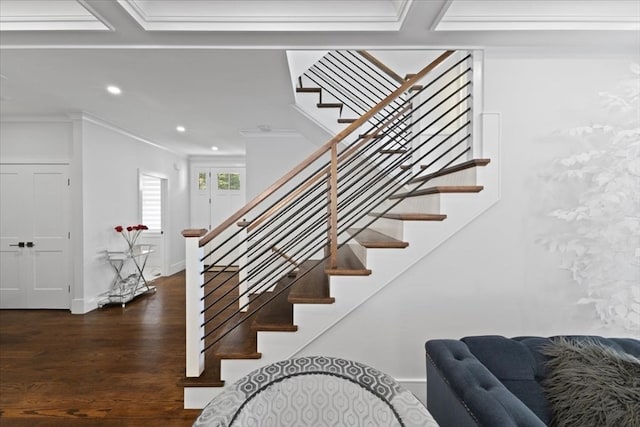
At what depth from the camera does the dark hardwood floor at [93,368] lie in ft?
7.36

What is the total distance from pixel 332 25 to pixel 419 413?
2166mm

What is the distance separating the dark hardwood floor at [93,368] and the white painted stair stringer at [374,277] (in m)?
0.43

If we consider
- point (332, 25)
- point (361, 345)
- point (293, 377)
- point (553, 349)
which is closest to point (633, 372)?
point (553, 349)

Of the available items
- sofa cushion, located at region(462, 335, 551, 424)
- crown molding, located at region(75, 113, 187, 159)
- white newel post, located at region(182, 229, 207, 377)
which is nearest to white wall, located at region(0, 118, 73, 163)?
crown molding, located at region(75, 113, 187, 159)

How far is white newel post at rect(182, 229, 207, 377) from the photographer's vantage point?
2223 millimetres

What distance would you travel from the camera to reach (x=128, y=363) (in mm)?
2939

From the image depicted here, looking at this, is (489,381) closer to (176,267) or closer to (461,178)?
(461,178)

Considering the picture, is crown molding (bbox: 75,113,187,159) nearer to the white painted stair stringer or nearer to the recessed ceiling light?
the recessed ceiling light

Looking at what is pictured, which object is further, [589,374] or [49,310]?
[49,310]

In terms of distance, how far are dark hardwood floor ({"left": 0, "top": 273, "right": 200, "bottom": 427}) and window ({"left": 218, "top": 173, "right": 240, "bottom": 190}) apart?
357 centimetres

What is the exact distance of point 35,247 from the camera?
4559 mm

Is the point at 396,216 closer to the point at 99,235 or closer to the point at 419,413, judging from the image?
the point at 419,413

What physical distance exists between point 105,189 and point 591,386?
17.8 ft

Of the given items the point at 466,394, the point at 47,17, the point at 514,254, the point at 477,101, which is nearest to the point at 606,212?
the point at 514,254
